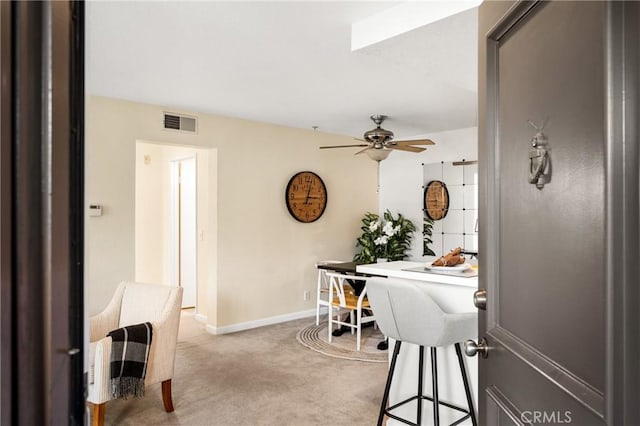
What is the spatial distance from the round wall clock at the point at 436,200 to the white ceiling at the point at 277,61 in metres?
1.12

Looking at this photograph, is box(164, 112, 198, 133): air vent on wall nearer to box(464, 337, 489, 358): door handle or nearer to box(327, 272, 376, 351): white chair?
box(327, 272, 376, 351): white chair

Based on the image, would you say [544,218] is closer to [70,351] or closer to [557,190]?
[557,190]

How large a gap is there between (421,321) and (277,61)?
1.96 meters

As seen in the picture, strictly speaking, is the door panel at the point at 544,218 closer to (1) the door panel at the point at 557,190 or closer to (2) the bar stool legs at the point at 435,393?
(1) the door panel at the point at 557,190

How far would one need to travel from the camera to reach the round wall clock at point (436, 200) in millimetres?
5660

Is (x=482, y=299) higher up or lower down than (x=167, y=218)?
lower down

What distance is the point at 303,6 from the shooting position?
222 centimetres

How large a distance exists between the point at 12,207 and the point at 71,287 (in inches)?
4.3

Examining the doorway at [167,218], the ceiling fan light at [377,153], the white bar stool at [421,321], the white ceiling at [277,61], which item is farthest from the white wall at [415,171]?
the white bar stool at [421,321]

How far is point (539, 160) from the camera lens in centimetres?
95

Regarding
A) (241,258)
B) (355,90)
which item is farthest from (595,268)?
(241,258)

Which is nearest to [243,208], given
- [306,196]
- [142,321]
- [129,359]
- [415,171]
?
[306,196]

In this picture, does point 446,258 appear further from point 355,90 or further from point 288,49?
point 355,90

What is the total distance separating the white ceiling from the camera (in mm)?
2262
